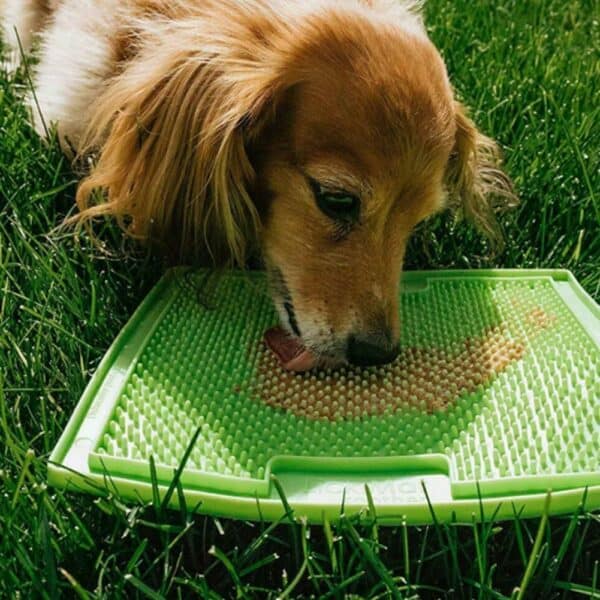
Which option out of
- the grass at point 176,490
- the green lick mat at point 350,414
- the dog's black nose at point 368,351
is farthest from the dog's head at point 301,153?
the grass at point 176,490

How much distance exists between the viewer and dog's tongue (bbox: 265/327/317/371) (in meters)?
1.94

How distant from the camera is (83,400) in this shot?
68.9 inches

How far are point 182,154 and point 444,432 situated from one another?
93 centimetres

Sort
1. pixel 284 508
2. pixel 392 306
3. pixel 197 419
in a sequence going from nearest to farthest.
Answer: pixel 284 508, pixel 197 419, pixel 392 306

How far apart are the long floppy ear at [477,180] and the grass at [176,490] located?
0.28ft

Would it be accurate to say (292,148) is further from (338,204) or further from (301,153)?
(338,204)

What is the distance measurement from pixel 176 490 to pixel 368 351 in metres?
0.57

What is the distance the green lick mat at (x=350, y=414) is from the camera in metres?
1.57

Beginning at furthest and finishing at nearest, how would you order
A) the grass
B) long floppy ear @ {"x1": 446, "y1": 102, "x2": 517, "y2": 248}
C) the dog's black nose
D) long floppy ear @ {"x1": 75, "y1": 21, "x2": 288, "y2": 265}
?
long floppy ear @ {"x1": 446, "y1": 102, "x2": 517, "y2": 248}, long floppy ear @ {"x1": 75, "y1": 21, "x2": 288, "y2": 265}, the dog's black nose, the grass

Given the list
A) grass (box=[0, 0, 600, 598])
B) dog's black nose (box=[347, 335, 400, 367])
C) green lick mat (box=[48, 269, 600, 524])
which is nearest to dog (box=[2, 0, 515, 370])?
dog's black nose (box=[347, 335, 400, 367])

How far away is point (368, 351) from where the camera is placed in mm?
1912

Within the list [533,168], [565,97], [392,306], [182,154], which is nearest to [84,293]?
[182,154]

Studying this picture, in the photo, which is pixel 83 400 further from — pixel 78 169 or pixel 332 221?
pixel 78 169

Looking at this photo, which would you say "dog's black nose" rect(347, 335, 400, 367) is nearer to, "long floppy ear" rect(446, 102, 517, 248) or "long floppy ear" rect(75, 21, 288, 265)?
"long floppy ear" rect(75, 21, 288, 265)
